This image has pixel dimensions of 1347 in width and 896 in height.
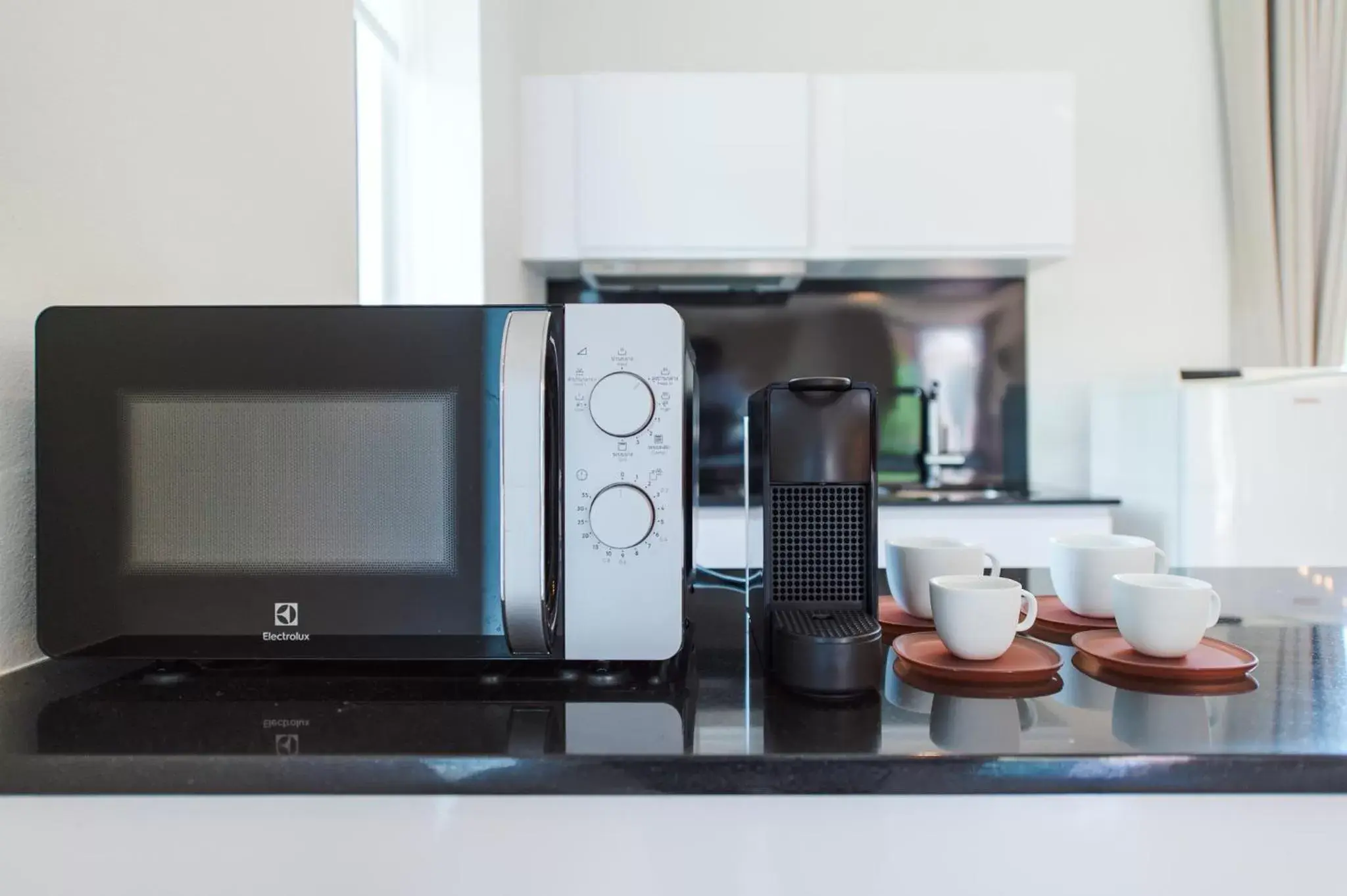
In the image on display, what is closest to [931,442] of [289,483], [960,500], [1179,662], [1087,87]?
[960,500]

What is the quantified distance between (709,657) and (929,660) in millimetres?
197

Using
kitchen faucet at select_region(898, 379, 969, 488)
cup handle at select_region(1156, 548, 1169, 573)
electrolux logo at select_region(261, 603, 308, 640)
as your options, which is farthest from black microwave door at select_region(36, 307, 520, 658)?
kitchen faucet at select_region(898, 379, 969, 488)

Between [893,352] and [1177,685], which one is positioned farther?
[893,352]

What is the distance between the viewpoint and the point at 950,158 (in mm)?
A: 2264

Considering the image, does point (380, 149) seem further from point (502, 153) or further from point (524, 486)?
point (524, 486)

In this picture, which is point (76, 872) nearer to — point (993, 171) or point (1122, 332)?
point (993, 171)

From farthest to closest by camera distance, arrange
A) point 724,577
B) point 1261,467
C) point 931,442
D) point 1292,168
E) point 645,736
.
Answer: point 931,442 → point 1292,168 → point 1261,467 → point 724,577 → point 645,736

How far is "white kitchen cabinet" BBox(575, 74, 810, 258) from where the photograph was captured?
226 centimetres

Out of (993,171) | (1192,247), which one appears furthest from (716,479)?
(1192,247)

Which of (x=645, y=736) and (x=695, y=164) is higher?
(x=695, y=164)

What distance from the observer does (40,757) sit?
537 mm

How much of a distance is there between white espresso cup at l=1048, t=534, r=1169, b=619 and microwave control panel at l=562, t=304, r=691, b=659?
45 centimetres

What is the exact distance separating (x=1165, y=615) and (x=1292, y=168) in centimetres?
254

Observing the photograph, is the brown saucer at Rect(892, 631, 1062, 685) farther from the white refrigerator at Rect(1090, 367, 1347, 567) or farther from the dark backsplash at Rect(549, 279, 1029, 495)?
the dark backsplash at Rect(549, 279, 1029, 495)
